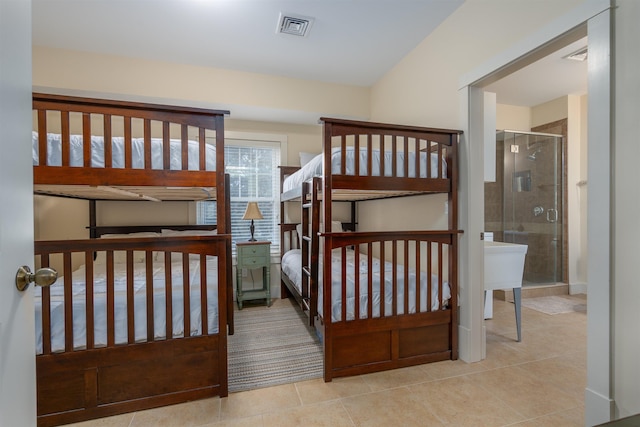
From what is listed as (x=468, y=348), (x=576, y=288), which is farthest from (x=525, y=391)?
(x=576, y=288)

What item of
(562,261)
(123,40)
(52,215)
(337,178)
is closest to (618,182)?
(337,178)

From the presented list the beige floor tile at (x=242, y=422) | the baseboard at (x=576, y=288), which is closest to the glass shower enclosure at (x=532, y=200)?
the baseboard at (x=576, y=288)

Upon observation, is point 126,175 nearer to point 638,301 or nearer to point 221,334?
point 221,334

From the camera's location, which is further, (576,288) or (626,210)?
(576,288)

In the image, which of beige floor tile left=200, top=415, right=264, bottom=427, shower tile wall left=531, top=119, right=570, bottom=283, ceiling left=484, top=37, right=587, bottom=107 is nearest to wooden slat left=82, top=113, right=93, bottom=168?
beige floor tile left=200, top=415, right=264, bottom=427

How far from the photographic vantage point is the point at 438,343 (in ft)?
7.27

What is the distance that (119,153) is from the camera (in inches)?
63.6

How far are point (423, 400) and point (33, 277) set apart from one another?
1902 mm

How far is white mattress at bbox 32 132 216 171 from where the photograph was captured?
60.1 inches

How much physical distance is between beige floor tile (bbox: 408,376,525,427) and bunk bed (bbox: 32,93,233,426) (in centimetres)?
123

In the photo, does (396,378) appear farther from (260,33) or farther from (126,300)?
(260,33)

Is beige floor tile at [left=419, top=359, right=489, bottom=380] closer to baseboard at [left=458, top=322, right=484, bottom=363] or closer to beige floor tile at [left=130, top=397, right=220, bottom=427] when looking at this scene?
baseboard at [left=458, top=322, right=484, bottom=363]

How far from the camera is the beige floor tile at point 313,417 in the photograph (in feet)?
5.12

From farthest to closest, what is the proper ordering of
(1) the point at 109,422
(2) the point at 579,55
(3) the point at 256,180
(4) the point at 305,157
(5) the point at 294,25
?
1. (3) the point at 256,180
2. (4) the point at 305,157
3. (2) the point at 579,55
4. (5) the point at 294,25
5. (1) the point at 109,422
